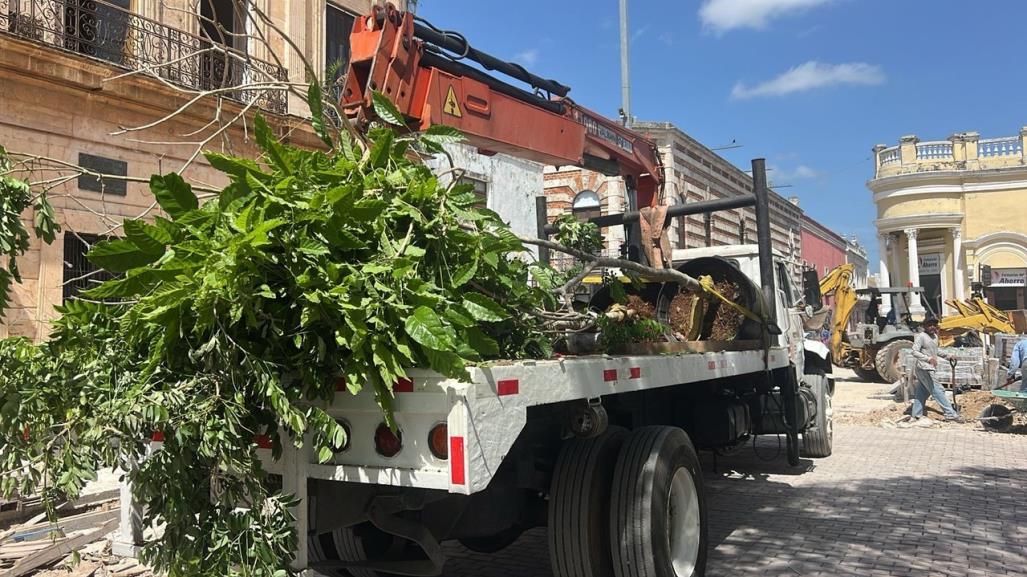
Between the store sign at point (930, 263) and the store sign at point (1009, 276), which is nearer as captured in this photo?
the store sign at point (1009, 276)

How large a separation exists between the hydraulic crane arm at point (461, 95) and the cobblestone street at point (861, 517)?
322 cm

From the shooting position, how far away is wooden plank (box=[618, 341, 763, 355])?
14.9ft

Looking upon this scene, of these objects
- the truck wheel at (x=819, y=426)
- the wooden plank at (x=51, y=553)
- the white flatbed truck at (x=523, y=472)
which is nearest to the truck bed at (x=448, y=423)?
the white flatbed truck at (x=523, y=472)

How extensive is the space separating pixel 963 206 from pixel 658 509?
134 ft

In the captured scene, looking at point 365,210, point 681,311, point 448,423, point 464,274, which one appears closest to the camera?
point 448,423

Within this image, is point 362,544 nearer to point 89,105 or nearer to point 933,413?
point 89,105

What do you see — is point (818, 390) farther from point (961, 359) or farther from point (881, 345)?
point (881, 345)

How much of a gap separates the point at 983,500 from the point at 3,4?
12.7 metres

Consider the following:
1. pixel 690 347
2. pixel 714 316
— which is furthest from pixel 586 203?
pixel 690 347

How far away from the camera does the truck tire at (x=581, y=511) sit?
13.1 feet

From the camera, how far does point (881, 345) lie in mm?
20875

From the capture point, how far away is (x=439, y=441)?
9.77 ft

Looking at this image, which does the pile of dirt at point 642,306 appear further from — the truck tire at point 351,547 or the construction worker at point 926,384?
the construction worker at point 926,384

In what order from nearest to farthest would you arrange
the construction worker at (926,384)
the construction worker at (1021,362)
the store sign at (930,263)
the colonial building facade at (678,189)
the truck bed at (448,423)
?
the truck bed at (448,423), the construction worker at (1021,362), the construction worker at (926,384), the colonial building facade at (678,189), the store sign at (930,263)
